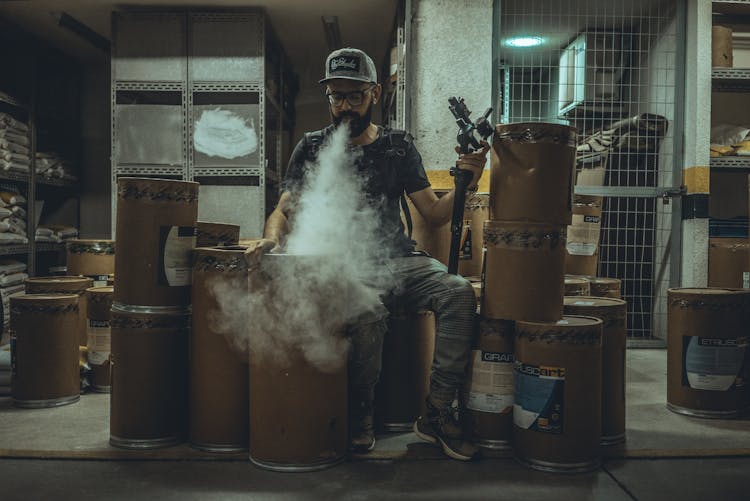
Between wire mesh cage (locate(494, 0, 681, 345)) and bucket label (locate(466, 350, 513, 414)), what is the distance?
242 cm

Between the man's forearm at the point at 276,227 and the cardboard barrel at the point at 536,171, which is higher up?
the cardboard barrel at the point at 536,171

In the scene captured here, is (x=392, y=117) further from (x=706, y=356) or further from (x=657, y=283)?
(x=706, y=356)

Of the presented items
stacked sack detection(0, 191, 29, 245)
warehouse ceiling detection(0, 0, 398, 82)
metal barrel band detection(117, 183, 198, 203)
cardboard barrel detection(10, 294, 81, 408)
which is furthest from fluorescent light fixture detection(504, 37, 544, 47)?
stacked sack detection(0, 191, 29, 245)

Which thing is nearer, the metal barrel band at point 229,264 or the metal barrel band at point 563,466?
the metal barrel band at point 563,466

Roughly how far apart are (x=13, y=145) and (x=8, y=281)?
1050 millimetres

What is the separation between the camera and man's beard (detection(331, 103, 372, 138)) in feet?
8.14

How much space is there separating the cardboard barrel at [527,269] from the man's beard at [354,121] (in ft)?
2.26

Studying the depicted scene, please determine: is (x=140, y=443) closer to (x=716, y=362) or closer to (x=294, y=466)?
(x=294, y=466)

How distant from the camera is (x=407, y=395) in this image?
252 cm

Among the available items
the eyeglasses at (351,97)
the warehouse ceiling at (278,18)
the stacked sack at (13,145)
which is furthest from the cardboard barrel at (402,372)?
the stacked sack at (13,145)

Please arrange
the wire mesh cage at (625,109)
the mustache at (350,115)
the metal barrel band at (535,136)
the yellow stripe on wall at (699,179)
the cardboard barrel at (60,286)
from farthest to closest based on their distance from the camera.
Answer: the wire mesh cage at (625,109) → the yellow stripe on wall at (699,179) → the cardboard barrel at (60,286) → the mustache at (350,115) → the metal barrel band at (535,136)

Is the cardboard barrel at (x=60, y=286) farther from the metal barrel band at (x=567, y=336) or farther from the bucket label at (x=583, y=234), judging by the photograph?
the bucket label at (x=583, y=234)

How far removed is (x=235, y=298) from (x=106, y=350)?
1.26m

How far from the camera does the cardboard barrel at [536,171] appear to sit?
6.98 ft
